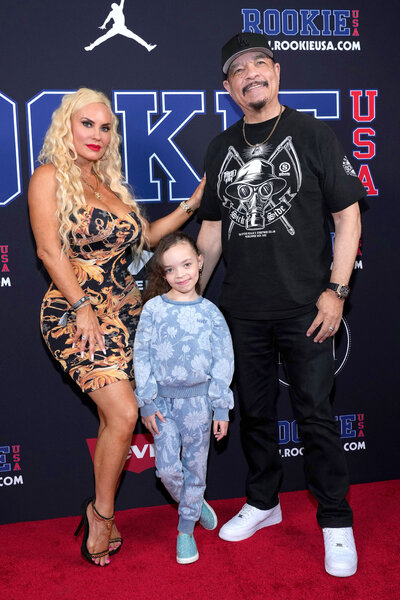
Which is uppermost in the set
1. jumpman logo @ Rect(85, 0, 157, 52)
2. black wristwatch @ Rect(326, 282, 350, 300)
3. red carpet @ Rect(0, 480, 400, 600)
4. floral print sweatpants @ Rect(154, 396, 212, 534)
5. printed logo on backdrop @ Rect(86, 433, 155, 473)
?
jumpman logo @ Rect(85, 0, 157, 52)

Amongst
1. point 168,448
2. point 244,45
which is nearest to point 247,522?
point 168,448

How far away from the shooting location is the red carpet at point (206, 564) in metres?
2.40

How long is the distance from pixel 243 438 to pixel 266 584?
0.67 metres

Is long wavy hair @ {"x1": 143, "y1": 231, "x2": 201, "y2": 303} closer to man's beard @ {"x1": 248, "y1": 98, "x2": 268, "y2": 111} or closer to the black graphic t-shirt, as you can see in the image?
the black graphic t-shirt

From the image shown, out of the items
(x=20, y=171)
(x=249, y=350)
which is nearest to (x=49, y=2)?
(x=20, y=171)

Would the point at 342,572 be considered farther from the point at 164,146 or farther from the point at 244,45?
the point at 244,45

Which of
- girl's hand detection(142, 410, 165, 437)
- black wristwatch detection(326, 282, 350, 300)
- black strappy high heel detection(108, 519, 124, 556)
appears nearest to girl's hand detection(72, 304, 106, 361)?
girl's hand detection(142, 410, 165, 437)

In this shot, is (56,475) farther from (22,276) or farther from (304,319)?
(304,319)

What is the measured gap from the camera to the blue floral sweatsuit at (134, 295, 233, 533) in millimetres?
2512

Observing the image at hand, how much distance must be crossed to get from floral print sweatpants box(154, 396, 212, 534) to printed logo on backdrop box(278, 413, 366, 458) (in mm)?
845

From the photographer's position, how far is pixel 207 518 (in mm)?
2865

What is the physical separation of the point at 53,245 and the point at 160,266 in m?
0.45

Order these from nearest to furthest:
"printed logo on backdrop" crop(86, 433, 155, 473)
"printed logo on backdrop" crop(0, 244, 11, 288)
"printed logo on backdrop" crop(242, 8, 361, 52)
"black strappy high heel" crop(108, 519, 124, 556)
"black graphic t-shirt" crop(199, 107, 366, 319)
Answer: "black graphic t-shirt" crop(199, 107, 366, 319) → "black strappy high heel" crop(108, 519, 124, 556) → "printed logo on backdrop" crop(0, 244, 11, 288) → "printed logo on backdrop" crop(242, 8, 361, 52) → "printed logo on backdrop" crop(86, 433, 155, 473)

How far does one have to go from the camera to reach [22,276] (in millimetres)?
3016
